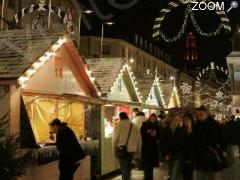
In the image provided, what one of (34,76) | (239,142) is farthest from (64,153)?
(239,142)

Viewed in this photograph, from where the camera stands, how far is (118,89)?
2070 centimetres

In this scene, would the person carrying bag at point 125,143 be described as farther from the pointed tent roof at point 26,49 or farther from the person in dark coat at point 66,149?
the pointed tent roof at point 26,49

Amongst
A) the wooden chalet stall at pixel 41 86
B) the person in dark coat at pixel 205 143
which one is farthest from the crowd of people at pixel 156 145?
the wooden chalet stall at pixel 41 86

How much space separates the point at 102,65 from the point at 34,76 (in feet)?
25.0

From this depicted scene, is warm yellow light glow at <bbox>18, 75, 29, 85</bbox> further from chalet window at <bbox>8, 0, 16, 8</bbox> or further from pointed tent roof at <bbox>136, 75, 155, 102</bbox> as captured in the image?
chalet window at <bbox>8, 0, 16, 8</bbox>

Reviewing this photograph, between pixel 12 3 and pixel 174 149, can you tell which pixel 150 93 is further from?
pixel 12 3

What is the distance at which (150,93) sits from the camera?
85.2ft

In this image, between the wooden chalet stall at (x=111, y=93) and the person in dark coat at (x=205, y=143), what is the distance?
627cm

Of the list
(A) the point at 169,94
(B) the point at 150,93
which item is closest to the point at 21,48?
(B) the point at 150,93

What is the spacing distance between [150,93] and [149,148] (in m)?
11.3

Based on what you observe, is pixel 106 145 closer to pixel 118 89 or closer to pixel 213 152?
pixel 118 89

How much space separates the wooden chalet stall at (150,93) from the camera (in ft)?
82.2

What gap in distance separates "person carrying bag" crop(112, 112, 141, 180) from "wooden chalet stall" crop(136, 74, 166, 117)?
891 cm

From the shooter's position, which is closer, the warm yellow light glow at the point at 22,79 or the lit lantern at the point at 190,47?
the warm yellow light glow at the point at 22,79
